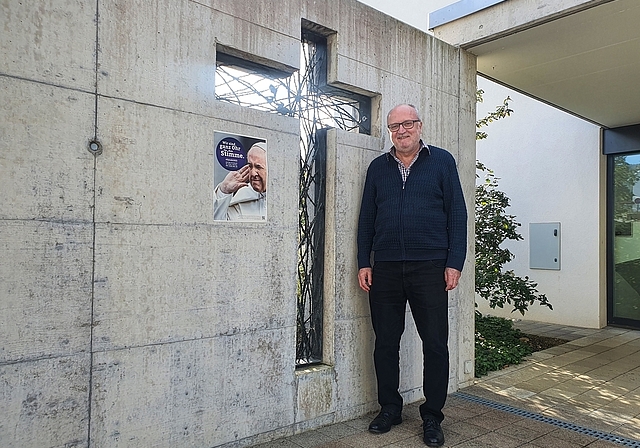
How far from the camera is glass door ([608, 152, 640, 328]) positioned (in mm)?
6398

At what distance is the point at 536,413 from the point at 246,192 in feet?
7.66

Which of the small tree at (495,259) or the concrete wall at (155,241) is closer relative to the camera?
the concrete wall at (155,241)

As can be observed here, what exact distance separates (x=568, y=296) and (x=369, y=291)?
4689 mm

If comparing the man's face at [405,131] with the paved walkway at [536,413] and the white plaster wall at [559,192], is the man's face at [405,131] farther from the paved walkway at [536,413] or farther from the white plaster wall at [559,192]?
the white plaster wall at [559,192]

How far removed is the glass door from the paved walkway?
5.95 ft

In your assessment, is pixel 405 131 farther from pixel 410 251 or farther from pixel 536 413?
pixel 536 413

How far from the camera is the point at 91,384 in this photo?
208 cm

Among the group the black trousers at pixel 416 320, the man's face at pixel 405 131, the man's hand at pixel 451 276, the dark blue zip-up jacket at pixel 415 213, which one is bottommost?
the black trousers at pixel 416 320

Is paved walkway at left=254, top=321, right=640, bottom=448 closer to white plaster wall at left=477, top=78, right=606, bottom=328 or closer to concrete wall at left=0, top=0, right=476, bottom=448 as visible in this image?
concrete wall at left=0, top=0, right=476, bottom=448

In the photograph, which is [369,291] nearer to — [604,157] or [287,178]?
[287,178]

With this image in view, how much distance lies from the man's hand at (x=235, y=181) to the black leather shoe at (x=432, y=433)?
164cm

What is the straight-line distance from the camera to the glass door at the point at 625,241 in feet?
21.0

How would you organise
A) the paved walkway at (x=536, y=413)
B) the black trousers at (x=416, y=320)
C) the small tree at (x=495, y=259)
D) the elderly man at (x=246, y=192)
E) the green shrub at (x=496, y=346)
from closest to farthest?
1. the elderly man at (x=246, y=192)
2. the paved walkway at (x=536, y=413)
3. the black trousers at (x=416, y=320)
4. the green shrub at (x=496, y=346)
5. the small tree at (x=495, y=259)

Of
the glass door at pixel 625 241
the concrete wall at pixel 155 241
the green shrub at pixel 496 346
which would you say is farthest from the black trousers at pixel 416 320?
the glass door at pixel 625 241
